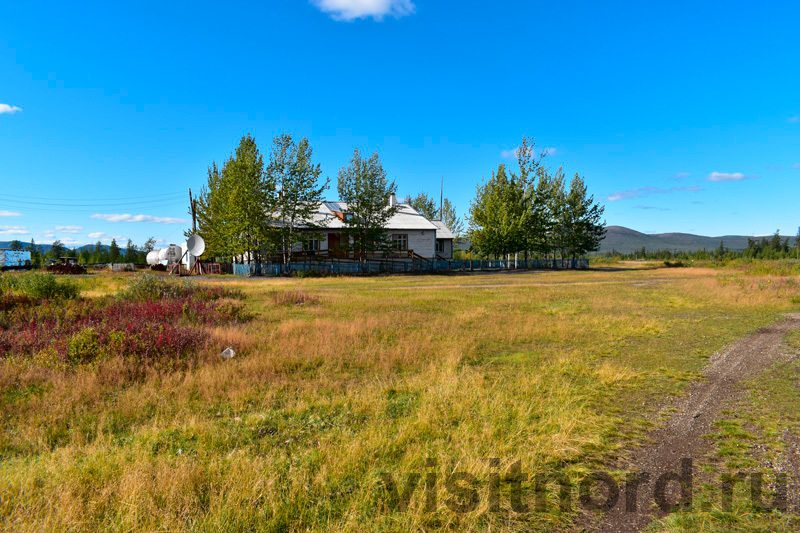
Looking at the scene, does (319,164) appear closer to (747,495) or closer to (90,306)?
(90,306)

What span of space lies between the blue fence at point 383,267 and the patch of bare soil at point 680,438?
33.0 m

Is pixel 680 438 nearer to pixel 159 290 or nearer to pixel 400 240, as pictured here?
pixel 159 290

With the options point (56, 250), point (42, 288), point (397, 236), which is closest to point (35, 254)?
point (56, 250)

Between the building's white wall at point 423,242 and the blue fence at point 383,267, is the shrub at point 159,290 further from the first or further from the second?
the building's white wall at point 423,242

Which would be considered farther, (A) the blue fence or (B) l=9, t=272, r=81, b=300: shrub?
(A) the blue fence

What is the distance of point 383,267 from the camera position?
140ft

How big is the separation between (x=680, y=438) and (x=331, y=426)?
172 inches

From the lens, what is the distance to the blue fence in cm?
3722

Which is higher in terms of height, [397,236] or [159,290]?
[397,236]

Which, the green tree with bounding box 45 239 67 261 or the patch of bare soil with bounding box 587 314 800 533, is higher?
the green tree with bounding box 45 239 67 261

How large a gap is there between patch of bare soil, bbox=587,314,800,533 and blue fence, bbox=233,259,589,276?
108ft

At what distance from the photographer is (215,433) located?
477 cm

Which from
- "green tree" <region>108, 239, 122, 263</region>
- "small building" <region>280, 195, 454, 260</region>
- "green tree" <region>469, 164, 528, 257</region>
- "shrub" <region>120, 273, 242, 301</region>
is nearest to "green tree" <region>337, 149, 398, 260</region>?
"small building" <region>280, 195, 454, 260</region>

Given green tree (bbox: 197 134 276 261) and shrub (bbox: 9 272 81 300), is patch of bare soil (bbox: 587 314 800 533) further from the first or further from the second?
green tree (bbox: 197 134 276 261)
